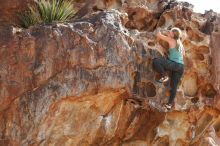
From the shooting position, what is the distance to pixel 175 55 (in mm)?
11672

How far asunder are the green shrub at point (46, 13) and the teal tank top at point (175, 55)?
8.53 ft

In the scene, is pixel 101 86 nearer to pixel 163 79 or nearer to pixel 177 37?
pixel 163 79

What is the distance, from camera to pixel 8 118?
10602 millimetres

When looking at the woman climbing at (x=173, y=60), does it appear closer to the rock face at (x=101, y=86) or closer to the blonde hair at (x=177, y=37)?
the blonde hair at (x=177, y=37)

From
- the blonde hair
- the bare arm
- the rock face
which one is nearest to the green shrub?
the rock face

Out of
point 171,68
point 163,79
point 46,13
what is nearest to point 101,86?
point 163,79

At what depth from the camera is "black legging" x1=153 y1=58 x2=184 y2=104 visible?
11695 mm

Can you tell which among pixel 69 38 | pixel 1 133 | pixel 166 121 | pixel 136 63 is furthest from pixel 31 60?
pixel 166 121

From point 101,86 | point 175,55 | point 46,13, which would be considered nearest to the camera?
point 101,86

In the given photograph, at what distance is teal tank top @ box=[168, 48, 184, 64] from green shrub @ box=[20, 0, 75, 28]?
2.60 metres

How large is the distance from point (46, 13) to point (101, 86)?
2.27 m

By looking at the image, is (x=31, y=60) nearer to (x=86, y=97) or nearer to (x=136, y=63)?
(x=86, y=97)

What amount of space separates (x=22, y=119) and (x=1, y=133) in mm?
508

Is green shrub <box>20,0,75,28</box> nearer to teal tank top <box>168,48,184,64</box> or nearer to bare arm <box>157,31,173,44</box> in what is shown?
bare arm <box>157,31,173,44</box>
